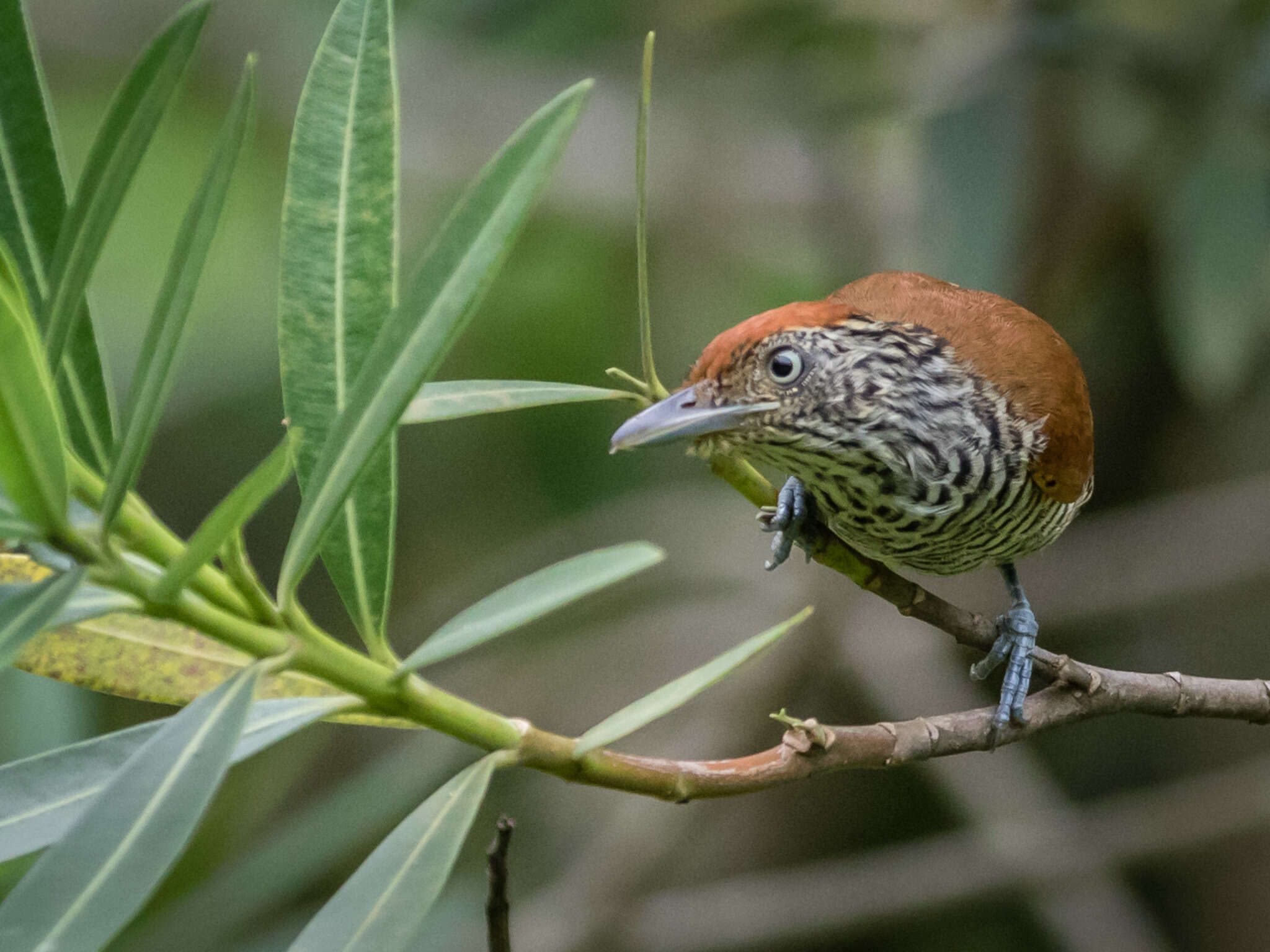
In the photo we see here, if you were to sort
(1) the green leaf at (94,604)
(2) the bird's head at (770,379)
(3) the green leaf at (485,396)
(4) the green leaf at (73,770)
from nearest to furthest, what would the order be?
(1) the green leaf at (94,604)
(4) the green leaf at (73,770)
(3) the green leaf at (485,396)
(2) the bird's head at (770,379)

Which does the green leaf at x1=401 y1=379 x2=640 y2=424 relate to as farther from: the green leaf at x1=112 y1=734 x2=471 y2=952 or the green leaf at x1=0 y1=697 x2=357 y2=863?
the green leaf at x1=112 y1=734 x2=471 y2=952

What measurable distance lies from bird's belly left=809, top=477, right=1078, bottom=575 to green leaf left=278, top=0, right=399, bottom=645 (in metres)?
0.83

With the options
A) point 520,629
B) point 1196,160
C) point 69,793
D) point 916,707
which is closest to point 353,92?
point 69,793

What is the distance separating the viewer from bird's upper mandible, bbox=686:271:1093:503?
1.89m

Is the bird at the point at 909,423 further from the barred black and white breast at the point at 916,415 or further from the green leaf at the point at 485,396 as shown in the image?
the green leaf at the point at 485,396

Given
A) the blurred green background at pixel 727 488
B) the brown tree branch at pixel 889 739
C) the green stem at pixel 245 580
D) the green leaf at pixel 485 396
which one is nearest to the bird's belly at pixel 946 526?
the brown tree branch at pixel 889 739

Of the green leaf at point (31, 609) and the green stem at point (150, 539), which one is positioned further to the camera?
the green stem at point (150, 539)

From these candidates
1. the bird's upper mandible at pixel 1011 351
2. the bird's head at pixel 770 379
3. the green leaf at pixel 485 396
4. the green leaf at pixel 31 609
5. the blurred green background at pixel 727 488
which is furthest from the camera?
the blurred green background at pixel 727 488

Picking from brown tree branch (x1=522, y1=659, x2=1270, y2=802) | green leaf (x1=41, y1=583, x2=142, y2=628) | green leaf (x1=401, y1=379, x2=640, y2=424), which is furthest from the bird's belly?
green leaf (x1=41, y1=583, x2=142, y2=628)

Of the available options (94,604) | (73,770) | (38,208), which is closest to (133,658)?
(73,770)

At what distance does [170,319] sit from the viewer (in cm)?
95

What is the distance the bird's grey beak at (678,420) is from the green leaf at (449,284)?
467 millimetres

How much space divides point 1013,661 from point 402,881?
40.0 inches

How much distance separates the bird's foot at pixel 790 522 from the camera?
1.69 m
